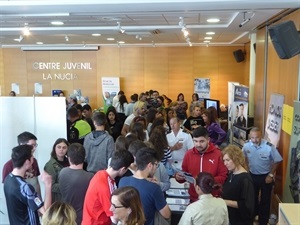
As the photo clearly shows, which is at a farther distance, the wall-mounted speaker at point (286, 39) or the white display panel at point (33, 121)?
the white display panel at point (33, 121)

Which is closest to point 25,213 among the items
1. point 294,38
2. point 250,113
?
point 294,38

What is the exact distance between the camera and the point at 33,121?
527cm

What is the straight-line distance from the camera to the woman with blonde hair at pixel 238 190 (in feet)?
10.4

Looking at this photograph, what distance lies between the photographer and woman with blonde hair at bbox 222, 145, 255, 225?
3182 millimetres

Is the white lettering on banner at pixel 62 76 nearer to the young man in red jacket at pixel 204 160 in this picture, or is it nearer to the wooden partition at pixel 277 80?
the wooden partition at pixel 277 80

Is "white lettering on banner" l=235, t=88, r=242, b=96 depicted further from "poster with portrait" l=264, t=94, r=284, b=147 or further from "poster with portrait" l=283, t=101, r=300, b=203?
"poster with portrait" l=283, t=101, r=300, b=203

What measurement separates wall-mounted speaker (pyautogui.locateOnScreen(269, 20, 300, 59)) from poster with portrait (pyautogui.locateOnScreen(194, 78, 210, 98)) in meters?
8.79

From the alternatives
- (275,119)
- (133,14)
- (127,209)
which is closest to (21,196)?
(127,209)

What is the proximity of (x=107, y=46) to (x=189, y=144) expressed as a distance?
891 centimetres

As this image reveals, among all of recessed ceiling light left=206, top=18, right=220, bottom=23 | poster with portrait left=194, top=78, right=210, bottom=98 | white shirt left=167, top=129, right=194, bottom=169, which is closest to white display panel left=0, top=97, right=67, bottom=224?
white shirt left=167, top=129, right=194, bottom=169

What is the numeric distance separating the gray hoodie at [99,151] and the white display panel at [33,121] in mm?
947

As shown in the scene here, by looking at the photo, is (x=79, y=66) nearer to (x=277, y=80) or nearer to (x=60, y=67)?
(x=60, y=67)

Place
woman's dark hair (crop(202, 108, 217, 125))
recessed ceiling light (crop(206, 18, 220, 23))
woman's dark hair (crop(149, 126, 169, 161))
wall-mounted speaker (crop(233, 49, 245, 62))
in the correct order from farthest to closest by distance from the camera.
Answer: wall-mounted speaker (crop(233, 49, 245, 62))
recessed ceiling light (crop(206, 18, 220, 23))
woman's dark hair (crop(202, 108, 217, 125))
woman's dark hair (crop(149, 126, 169, 161))

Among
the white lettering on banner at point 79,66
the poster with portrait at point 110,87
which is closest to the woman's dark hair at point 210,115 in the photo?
the poster with portrait at point 110,87
